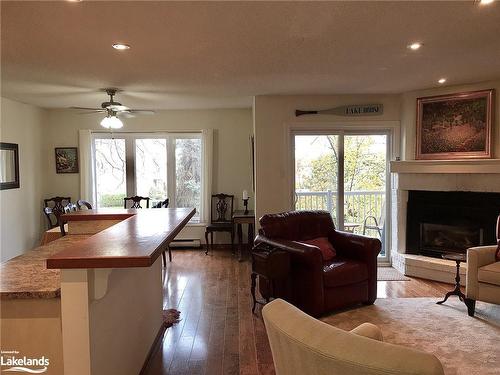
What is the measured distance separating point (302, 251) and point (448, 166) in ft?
7.83

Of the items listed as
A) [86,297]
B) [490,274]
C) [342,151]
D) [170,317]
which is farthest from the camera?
[342,151]

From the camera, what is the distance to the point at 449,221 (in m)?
4.68

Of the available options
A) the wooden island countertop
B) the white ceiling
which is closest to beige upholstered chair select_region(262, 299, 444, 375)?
the wooden island countertop

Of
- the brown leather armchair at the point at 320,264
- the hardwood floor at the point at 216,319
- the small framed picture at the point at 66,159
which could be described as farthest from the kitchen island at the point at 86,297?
the small framed picture at the point at 66,159

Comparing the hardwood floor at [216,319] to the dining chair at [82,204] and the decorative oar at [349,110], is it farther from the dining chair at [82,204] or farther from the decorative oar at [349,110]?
the decorative oar at [349,110]

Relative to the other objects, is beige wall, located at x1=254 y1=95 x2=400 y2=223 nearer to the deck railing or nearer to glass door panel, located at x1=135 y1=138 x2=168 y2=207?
the deck railing

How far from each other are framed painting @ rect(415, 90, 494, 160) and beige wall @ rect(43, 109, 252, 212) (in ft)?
9.10

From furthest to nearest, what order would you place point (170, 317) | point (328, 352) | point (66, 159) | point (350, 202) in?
point (66, 159) → point (350, 202) → point (170, 317) → point (328, 352)

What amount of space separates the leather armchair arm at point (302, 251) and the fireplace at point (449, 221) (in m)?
2.16

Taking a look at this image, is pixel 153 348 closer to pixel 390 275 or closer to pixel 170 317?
pixel 170 317

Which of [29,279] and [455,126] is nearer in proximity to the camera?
[29,279]

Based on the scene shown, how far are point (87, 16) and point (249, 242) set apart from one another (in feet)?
13.6

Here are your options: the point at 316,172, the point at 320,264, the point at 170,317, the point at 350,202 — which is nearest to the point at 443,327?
the point at 320,264

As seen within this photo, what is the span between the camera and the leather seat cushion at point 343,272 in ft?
11.2
